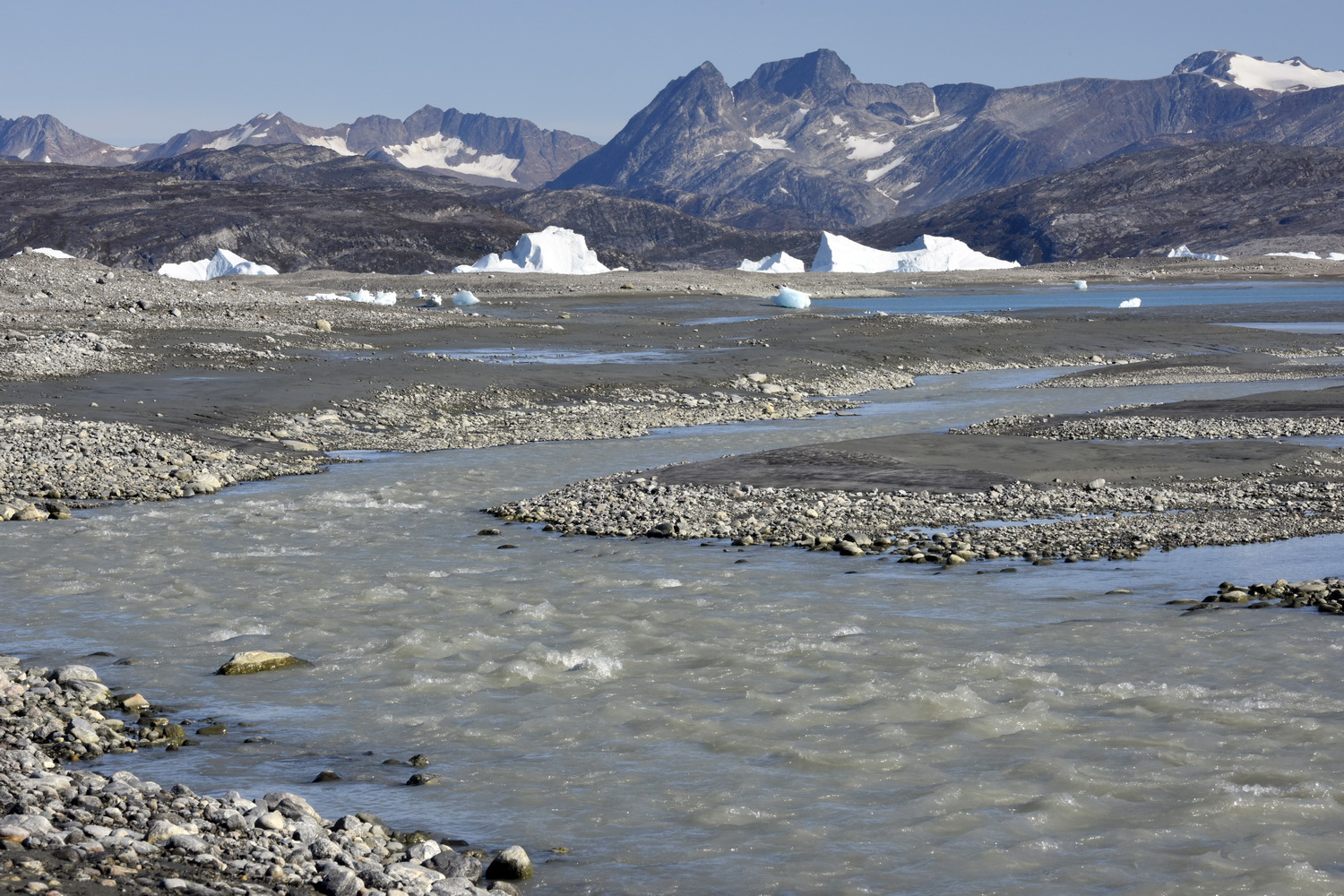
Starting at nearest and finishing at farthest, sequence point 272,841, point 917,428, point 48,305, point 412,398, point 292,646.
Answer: point 272,841, point 292,646, point 917,428, point 412,398, point 48,305

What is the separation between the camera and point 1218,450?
909 inches

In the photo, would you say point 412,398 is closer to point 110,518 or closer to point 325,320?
point 110,518

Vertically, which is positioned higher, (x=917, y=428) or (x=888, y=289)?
(x=888, y=289)

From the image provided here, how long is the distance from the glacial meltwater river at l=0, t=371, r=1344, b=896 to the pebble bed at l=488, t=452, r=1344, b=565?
637mm

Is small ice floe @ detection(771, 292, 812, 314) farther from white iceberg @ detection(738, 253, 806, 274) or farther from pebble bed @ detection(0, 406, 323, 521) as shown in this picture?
white iceberg @ detection(738, 253, 806, 274)

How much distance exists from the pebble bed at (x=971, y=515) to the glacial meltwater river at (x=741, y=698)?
0.64 m

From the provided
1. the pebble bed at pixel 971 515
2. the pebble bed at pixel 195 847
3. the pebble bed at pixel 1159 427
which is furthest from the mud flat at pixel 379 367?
the pebble bed at pixel 195 847

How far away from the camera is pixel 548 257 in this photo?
128125 mm

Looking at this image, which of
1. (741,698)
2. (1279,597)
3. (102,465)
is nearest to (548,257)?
(102,465)

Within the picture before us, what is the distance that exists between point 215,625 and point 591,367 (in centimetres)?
2693

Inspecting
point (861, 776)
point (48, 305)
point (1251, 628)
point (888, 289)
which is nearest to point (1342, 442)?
point (1251, 628)

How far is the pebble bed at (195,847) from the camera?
6309 mm

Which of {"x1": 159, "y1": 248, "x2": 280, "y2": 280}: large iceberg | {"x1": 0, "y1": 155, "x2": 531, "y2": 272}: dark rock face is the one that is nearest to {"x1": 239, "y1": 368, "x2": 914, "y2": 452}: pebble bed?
{"x1": 159, "y1": 248, "x2": 280, "y2": 280}: large iceberg

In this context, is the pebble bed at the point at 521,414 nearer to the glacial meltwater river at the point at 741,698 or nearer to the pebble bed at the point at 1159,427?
the pebble bed at the point at 1159,427
